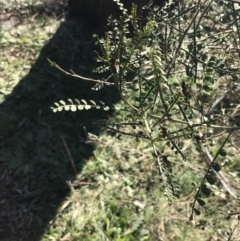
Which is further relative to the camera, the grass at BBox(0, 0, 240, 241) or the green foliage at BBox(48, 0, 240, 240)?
the grass at BBox(0, 0, 240, 241)

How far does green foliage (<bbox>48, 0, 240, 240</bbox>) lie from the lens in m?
1.51

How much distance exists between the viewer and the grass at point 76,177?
107 inches

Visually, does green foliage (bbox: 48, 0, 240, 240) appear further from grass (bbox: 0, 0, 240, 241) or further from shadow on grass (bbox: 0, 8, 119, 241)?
shadow on grass (bbox: 0, 8, 119, 241)

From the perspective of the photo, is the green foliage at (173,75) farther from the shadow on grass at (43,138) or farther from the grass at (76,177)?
the shadow on grass at (43,138)

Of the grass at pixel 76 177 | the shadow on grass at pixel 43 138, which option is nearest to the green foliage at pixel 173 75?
the grass at pixel 76 177

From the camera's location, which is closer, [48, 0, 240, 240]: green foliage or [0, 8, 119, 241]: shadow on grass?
[48, 0, 240, 240]: green foliage

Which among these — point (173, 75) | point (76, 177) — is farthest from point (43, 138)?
point (173, 75)

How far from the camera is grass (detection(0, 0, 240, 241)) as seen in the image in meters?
2.73

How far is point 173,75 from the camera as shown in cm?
239

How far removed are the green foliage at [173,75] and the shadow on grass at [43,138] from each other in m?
0.27

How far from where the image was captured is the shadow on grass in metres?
2.75

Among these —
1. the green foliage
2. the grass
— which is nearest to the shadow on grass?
the grass

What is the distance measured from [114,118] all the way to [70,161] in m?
0.43

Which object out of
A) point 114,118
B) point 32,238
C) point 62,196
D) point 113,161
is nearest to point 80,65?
point 114,118
